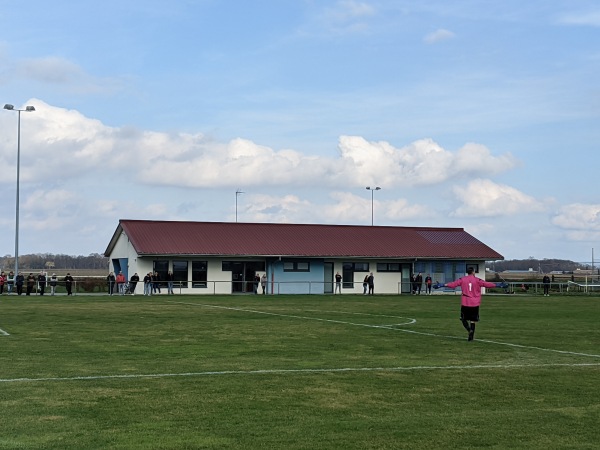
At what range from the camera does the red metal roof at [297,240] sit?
62.4 metres

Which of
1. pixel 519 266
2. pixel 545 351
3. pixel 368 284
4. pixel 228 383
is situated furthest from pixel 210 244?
pixel 519 266

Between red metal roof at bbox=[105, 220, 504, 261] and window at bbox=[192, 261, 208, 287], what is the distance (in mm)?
1072

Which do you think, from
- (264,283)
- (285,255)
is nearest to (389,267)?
(285,255)

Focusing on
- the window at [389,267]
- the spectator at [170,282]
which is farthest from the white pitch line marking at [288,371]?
the window at [389,267]

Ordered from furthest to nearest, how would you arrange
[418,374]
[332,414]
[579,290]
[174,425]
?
[579,290]
[418,374]
[332,414]
[174,425]

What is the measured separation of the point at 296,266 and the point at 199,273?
745 centimetres

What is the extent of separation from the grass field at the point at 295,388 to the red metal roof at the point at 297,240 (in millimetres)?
36008

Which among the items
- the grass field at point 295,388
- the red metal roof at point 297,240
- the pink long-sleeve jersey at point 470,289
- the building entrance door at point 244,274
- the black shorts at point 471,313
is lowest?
the grass field at point 295,388

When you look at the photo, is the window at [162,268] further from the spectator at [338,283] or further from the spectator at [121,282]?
the spectator at [338,283]

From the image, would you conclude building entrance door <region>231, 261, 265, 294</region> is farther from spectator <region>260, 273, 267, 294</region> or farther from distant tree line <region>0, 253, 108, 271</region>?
distant tree line <region>0, 253, 108, 271</region>

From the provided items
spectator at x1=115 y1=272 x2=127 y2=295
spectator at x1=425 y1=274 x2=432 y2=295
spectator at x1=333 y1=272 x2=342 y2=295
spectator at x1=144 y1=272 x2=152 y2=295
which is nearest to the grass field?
spectator at x1=144 y1=272 x2=152 y2=295

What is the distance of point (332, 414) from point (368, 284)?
52.6 metres

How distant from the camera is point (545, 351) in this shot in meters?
19.8

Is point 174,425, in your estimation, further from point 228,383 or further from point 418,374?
point 418,374
